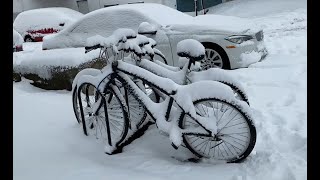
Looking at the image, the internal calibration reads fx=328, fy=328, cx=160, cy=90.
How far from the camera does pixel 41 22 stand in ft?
43.4

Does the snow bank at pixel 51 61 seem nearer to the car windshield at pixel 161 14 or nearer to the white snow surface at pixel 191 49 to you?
the car windshield at pixel 161 14

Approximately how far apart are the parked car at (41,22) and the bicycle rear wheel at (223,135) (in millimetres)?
10901

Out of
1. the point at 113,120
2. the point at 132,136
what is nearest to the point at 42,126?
the point at 113,120

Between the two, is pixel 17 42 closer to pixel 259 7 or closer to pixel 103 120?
pixel 103 120

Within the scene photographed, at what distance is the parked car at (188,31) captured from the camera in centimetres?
602

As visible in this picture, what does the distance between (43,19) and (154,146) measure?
1125cm

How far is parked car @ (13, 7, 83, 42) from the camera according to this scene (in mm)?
12992

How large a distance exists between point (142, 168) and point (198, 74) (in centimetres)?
110

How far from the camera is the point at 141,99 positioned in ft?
10.9

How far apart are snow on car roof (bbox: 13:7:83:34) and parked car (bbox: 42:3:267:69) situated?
649cm

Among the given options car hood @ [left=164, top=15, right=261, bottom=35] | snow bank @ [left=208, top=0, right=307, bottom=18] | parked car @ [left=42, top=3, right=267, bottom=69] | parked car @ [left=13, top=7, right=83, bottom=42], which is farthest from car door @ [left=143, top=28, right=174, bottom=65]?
snow bank @ [left=208, top=0, right=307, bottom=18]

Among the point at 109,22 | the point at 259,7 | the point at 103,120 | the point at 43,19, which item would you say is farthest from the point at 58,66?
the point at 259,7

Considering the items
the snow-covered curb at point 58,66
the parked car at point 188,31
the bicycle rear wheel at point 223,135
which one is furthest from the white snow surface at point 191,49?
the snow-covered curb at point 58,66
